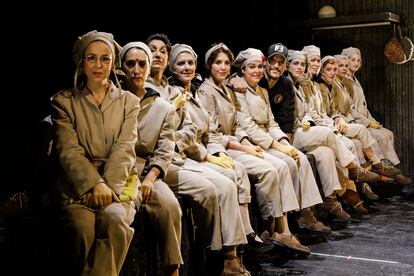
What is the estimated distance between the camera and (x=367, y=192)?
21.0 feet

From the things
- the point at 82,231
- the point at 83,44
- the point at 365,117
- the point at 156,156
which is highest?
the point at 83,44

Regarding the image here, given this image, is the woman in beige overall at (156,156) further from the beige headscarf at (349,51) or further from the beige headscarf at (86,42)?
the beige headscarf at (349,51)

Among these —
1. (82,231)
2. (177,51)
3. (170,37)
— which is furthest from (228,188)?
(170,37)

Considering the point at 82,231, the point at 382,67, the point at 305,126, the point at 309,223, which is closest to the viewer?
the point at 82,231

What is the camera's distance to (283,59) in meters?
5.20

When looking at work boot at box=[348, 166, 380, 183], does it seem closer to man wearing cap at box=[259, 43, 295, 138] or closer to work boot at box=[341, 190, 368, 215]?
work boot at box=[341, 190, 368, 215]

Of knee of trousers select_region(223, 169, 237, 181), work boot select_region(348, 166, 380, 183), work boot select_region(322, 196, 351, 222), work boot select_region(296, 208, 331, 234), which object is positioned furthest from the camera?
work boot select_region(348, 166, 380, 183)

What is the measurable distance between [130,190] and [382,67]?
581cm

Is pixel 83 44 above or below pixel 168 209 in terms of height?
above

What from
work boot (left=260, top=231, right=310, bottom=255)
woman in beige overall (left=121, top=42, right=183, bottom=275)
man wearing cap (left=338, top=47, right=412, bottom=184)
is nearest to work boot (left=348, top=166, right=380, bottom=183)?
man wearing cap (left=338, top=47, right=412, bottom=184)

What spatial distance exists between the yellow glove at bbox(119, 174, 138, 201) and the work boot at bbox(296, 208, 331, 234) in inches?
84.5

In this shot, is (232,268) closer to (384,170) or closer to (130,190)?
(130,190)

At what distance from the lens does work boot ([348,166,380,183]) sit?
6082 mm

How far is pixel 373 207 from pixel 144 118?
137 inches
